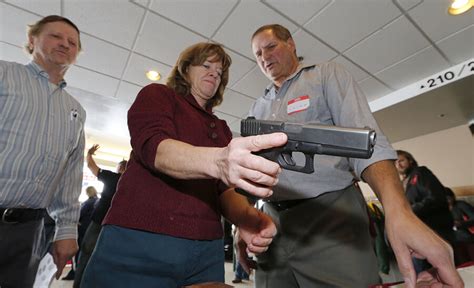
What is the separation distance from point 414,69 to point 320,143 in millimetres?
3575

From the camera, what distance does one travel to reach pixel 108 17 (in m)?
2.58

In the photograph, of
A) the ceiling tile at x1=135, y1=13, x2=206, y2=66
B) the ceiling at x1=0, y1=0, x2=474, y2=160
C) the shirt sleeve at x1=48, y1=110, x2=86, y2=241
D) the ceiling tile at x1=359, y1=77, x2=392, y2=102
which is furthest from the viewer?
the ceiling tile at x1=359, y1=77, x2=392, y2=102

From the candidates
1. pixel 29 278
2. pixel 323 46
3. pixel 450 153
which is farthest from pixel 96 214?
pixel 450 153

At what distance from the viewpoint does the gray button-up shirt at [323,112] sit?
0.95 meters

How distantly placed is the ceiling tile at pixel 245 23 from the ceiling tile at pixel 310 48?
6.0 inches

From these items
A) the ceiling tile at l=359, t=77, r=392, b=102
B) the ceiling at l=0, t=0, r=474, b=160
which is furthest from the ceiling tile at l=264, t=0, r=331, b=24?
the ceiling tile at l=359, t=77, r=392, b=102

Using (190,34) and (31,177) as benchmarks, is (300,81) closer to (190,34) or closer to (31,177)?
(31,177)

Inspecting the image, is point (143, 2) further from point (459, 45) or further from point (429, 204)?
point (459, 45)

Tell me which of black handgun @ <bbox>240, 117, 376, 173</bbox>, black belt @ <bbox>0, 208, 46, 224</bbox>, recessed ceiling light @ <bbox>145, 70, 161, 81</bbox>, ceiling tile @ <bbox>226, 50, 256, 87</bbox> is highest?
ceiling tile @ <bbox>226, 50, 256, 87</bbox>

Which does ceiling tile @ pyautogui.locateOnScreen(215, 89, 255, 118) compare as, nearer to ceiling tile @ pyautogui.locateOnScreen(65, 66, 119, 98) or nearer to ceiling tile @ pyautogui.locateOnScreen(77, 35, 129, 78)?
ceiling tile @ pyautogui.locateOnScreen(77, 35, 129, 78)

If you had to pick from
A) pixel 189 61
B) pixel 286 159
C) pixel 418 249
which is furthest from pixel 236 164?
pixel 189 61

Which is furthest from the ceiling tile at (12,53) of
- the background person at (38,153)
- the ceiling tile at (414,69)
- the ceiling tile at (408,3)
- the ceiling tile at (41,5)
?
the ceiling tile at (414,69)

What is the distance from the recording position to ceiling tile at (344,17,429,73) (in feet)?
9.00

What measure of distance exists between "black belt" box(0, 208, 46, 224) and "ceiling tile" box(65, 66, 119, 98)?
9.31ft
